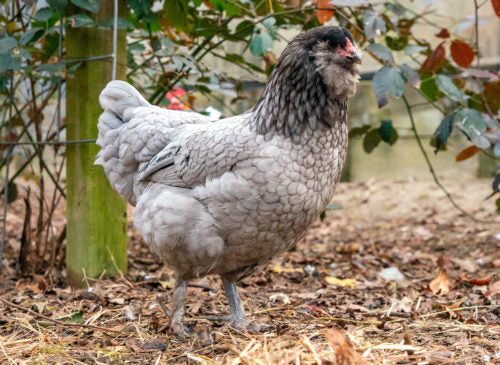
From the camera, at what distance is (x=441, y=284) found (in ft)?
11.3

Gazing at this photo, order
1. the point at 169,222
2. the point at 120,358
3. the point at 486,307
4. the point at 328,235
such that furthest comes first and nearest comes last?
the point at 328,235 → the point at 486,307 → the point at 169,222 → the point at 120,358

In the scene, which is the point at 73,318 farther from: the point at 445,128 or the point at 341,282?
the point at 445,128

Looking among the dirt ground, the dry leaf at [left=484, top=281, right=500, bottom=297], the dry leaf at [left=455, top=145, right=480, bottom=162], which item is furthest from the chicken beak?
the dry leaf at [left=484, top=281, right=500, bottom=297]

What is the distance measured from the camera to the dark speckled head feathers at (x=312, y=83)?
226cm

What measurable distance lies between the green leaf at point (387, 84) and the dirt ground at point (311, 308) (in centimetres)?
113

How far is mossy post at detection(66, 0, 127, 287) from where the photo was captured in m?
3.40

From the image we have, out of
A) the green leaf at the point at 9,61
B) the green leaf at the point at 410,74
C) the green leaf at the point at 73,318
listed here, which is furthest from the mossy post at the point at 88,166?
the green leaf at the point at 410,74

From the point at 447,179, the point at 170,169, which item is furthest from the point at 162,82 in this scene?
the point at 447,179

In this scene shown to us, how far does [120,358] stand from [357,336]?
102 centimetres

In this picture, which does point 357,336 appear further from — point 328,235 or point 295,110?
point 328,235

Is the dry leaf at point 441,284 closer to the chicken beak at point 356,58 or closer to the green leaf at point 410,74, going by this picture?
the green leaf at point 410,74

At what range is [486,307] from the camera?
9.66 ft

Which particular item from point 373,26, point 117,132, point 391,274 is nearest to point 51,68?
point 117,132

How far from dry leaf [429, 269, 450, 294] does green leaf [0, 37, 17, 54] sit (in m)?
2.76
